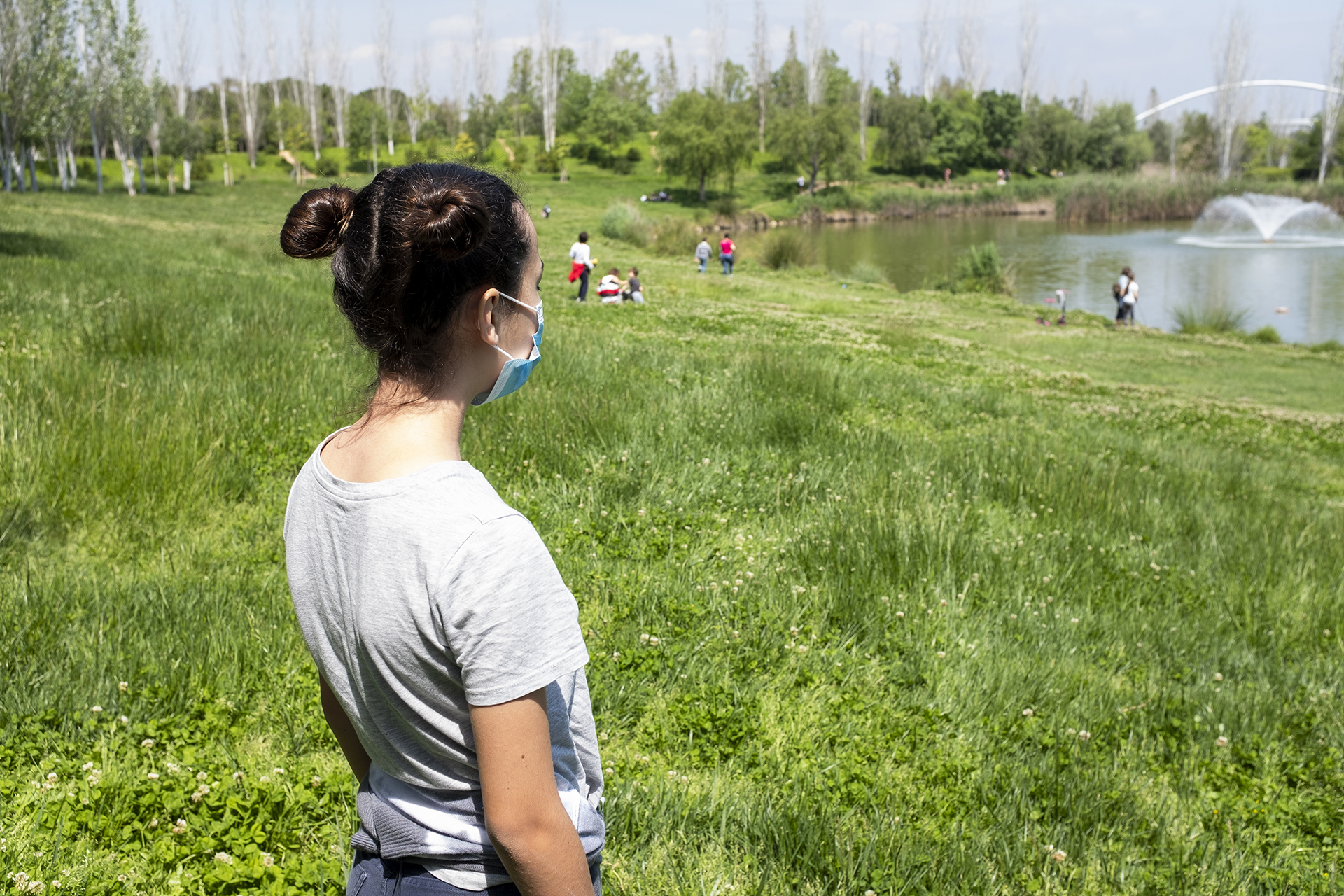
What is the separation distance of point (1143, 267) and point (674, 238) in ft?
70.9

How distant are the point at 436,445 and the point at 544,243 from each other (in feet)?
129

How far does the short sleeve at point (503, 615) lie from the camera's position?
1.29m

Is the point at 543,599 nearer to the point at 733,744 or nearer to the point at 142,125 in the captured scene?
the point at 733,744

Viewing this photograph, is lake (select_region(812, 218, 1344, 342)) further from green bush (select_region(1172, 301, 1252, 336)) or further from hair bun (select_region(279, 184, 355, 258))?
hair bun (select_region(279, 184, 355, 258))

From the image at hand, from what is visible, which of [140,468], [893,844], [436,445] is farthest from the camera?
[140,468]

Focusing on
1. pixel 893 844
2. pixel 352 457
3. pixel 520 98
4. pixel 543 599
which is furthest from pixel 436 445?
pixel 520 98

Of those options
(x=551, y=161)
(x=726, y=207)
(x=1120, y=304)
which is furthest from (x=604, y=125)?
(x=1120, y=304)

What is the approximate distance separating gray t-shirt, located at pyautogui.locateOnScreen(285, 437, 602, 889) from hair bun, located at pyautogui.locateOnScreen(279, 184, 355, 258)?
368mm

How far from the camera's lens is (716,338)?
15734mm

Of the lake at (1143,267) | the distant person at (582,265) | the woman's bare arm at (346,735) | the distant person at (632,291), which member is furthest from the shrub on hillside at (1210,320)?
the woman's bare arm at (346,735)

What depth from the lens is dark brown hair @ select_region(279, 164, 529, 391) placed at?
1.42 m

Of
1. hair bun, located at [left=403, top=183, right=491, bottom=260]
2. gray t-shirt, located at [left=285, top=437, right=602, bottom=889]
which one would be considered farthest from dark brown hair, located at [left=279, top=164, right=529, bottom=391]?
gray t-shirt, located at [left=285, top=437, right=602, bottom=889]

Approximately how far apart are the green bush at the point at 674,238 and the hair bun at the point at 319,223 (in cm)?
3899

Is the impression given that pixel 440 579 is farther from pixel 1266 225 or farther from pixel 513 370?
pixel 1266 225
